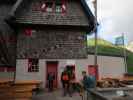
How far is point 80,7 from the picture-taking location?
21.5m

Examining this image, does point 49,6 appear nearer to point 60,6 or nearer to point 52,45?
point 60,6

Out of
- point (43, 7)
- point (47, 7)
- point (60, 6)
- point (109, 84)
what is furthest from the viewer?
point (60, 6)

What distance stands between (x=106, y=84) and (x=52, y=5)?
885cm

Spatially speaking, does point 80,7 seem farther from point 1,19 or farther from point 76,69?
point 1,19

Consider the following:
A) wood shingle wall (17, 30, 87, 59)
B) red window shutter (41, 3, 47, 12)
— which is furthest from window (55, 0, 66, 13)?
wood shingle wall (17, 30, 87, 59)

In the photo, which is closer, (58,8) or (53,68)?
(53,68)

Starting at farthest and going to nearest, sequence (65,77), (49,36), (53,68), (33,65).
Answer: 1. (49,36)
2. (53,68)
3. (33,65)
4. (65,77)

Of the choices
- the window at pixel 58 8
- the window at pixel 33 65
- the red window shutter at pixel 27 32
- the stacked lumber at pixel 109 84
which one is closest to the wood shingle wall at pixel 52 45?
the red window shutter at pixel 27 32

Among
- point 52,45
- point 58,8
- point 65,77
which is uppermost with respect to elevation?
point 58,8

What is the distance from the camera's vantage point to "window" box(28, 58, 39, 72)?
20.2 metres

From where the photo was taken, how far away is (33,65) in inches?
798

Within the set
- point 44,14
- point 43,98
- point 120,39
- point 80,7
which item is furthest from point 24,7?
point 120,39

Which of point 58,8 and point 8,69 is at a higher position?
point 58,8

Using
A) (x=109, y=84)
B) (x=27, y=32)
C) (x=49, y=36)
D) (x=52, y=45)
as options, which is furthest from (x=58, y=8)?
(x=109, y=84)
